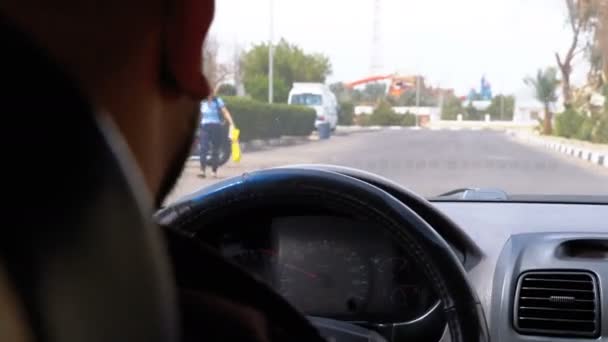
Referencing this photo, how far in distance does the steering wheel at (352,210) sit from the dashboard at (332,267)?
0.47 meters

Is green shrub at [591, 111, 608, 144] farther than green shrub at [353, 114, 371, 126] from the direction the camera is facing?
No

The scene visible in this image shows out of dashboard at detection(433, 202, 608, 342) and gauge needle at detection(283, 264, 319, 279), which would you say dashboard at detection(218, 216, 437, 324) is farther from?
dashboard at detection(433, 202, 608, 342)

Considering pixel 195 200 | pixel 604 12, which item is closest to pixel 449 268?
pixel 195 200

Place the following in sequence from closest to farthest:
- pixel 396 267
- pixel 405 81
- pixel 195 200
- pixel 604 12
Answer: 1. pixel 195 200
2. pixel 396 267
3. pixel 604 12
4. pixel 405 81

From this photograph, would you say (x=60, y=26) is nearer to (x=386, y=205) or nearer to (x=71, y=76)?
(x=71, y=76)

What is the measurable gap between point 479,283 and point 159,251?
2.86 meters

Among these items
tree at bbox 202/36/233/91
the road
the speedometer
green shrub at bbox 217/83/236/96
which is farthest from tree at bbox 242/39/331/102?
tree at bbox 202/36/233/91

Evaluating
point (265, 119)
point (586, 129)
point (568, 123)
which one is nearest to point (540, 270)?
point (265, 119)

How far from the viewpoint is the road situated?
22.2ft

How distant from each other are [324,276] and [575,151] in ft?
26.5

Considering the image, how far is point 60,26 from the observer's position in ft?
2.48

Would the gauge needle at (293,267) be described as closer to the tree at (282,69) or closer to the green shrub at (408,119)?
the tree at (282,69)

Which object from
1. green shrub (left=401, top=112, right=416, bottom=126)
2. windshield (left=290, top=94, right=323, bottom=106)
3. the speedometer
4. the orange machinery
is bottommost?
green shrub (left=401, top=112, right=416, bottom=126)

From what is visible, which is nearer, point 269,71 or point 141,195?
point 141,195
